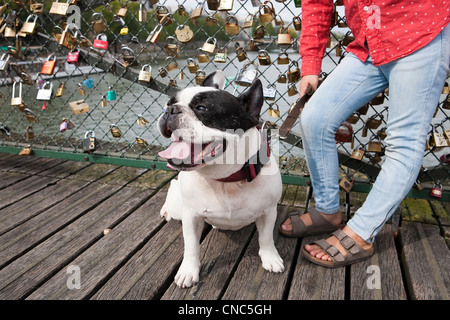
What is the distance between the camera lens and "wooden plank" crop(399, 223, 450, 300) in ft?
4.78

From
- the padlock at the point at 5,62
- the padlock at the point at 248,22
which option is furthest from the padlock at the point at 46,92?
the padlock at the point at 248,22

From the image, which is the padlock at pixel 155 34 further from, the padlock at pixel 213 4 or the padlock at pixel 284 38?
the padlock at pixel 284 38

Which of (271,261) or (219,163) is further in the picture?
(271,261)

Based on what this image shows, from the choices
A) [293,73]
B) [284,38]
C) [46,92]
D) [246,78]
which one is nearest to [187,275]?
[246,78]

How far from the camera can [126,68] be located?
8.39 feet

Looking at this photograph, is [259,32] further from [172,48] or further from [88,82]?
[88,82]

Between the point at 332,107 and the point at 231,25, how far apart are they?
0.92 m

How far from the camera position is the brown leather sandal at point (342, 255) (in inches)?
63.3

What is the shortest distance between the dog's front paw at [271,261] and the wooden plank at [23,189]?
184 centimetres

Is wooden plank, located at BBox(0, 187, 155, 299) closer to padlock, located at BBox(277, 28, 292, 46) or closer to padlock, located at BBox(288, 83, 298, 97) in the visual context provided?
padlock, located at BBox(288, 83, 298, 97)

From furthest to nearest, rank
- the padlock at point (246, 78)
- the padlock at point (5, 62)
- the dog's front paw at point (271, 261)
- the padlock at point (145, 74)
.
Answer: the padlock at point (5, 62) → the padlock at point (145, 74) → the padlock at point (246, 78) → the dog's front paw at point (271, 261)

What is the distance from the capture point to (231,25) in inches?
83.6

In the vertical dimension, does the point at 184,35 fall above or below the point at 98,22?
below
